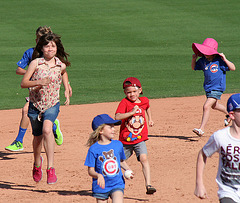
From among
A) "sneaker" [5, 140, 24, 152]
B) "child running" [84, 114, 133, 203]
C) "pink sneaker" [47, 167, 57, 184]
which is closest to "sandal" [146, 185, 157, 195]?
"child running" [84, 114, 133, 203]

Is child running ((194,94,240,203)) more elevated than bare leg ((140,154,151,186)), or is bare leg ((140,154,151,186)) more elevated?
child running ((194,94,240,203))

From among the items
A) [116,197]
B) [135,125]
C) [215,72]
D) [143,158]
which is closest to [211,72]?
[215,72]

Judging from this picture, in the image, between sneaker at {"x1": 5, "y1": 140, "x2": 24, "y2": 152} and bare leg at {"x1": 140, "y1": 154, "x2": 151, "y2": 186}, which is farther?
sneaker at {"x1": 5, "y1": 140, "x2": 24, "y2": 152}

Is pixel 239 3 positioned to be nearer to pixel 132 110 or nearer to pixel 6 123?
pixel 6 123

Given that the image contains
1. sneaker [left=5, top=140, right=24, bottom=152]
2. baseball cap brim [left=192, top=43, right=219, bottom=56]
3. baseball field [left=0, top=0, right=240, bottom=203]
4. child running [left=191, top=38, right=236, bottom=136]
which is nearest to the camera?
baseball field [left=0, top=0, right=240, bottom=203]

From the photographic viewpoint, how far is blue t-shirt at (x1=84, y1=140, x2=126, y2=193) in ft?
20.2

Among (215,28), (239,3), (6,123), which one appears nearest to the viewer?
(6,123)

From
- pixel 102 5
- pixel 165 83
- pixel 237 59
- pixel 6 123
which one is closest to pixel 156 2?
pixel 102 5

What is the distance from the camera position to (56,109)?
8.43 meters

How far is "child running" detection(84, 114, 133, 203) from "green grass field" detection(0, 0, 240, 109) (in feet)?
32.6

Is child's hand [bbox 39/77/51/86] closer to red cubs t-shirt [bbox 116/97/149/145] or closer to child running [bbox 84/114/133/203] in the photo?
red cubs t-shirt [bbox 116/97/149/145]

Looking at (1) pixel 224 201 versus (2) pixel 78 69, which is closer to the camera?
(1) pixel 224 201

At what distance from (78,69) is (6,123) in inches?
372

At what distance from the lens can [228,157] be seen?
5250 mm
